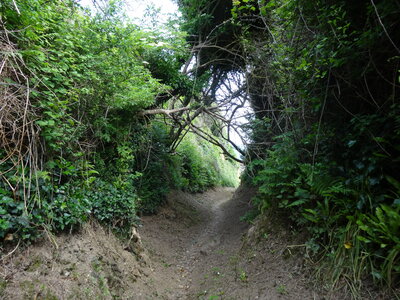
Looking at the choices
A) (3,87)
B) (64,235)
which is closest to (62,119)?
(3,87)

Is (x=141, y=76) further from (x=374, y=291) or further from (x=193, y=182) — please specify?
(x=193, y=182)

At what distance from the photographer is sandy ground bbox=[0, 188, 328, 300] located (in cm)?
324

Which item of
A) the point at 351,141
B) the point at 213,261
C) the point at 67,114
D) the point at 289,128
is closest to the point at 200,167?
the point at 213,261

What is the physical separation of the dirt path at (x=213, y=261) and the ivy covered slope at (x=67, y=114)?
1.52m

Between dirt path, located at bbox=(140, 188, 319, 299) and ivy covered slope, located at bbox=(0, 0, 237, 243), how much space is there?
152 cm

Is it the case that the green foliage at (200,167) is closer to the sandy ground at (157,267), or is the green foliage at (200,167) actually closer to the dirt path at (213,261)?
the dirt path at (213,261)

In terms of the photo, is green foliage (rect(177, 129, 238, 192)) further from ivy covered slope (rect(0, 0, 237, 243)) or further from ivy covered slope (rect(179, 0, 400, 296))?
ivy covered slope (rect(179, 0, 400, 296))

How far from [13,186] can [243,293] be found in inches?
162

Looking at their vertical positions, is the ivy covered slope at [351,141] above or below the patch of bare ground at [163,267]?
above

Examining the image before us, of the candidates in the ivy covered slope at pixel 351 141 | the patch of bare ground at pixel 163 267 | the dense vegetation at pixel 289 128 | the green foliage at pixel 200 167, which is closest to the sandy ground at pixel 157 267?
the patch of bare ground at pixel 163 267

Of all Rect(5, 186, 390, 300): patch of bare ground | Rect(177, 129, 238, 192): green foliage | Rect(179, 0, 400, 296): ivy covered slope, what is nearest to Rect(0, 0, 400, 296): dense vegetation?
Rect(179, 0, 400, 296): ivy covered slope

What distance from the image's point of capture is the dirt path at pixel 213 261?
13.6 feet

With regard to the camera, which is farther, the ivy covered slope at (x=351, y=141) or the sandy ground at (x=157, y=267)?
A: the sandy ground at (x=157, y=267)

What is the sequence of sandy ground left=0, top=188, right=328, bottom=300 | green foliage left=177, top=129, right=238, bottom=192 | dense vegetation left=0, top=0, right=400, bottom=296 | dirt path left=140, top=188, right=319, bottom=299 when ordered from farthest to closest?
1. green foliage left=177, top=129, right=238, bottom=192
2. dirt path left=140, top=188, right=319, bottom=299
3. sandy ground left=0, top=188, right=328, bottom=300
4. dense vegetation left=0, top=0, right=400, bottom=296
